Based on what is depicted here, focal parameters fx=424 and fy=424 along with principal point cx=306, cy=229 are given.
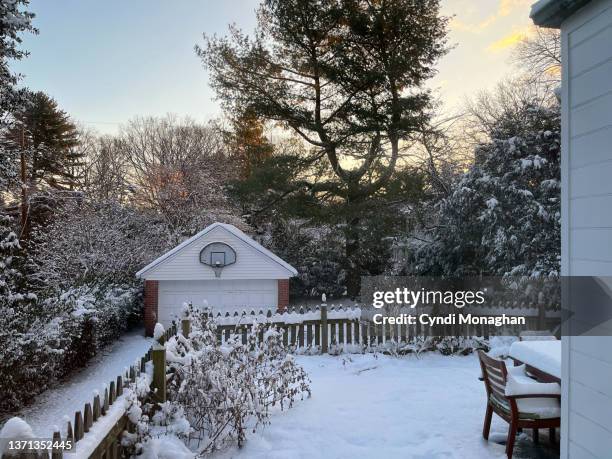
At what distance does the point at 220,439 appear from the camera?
14.0 ft

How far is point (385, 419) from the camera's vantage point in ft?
16.4

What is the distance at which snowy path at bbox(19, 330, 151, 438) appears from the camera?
598 cm

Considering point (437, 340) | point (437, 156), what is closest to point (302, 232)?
point (437, 156)

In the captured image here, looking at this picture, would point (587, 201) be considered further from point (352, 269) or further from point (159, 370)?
point (352, 269)

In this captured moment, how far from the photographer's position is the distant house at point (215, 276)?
1161 centimetres

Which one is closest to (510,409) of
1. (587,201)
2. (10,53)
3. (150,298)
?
(587,201)

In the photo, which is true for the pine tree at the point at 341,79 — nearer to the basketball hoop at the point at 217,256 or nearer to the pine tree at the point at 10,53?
the basketball hoop at the point at 217,256

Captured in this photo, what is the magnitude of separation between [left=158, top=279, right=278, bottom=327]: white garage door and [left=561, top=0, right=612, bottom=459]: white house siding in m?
9.92

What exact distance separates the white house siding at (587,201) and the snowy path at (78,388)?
4713 millimetres

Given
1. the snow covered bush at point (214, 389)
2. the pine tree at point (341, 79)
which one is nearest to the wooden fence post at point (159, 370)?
the snow covered bush at point (214, 389)

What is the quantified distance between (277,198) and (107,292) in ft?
20.3

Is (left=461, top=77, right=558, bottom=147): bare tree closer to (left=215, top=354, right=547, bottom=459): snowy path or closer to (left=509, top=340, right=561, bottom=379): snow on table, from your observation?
(left=215, top=354, right=547, bottom=459): snowy path

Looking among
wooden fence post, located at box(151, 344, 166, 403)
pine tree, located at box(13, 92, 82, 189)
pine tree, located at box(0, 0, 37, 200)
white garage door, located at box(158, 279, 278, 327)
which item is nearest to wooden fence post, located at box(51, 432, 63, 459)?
wooden fence post, located at box(151, 344, 166, 403)

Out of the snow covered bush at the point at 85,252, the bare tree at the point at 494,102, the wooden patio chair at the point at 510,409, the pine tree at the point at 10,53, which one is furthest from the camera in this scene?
the bare tree at the point at 494,102
